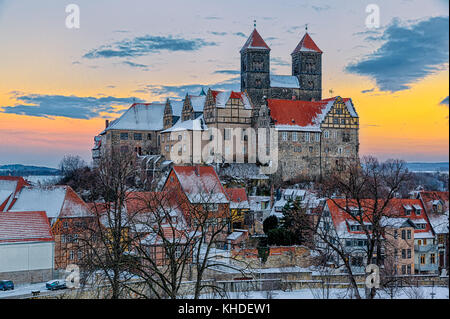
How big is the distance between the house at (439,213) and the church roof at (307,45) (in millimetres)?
22191

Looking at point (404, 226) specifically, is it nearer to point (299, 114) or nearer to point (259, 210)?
point (259, 210)

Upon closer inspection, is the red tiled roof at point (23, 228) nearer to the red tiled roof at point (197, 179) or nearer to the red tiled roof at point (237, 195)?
the red tiled roof at point (197, 179)

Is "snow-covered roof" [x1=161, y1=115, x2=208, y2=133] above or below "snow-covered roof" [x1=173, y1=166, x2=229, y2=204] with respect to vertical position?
above

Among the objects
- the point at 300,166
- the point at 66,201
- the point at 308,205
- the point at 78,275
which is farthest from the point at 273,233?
the point at 300,166

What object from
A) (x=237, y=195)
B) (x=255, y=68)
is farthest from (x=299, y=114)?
(x=237, y=195)

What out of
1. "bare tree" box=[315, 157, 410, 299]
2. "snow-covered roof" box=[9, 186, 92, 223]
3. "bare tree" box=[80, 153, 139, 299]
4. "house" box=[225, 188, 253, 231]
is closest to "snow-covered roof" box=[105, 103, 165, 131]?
"bare tree" box=[315, 157, 410, 299]

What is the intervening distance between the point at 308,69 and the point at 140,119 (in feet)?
45.3

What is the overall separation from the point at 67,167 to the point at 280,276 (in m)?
14.9

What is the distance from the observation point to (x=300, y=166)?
32.5 m

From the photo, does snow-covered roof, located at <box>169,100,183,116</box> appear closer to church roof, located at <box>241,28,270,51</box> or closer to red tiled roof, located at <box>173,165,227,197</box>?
church roof, located at <box>241,28,270,51</box>

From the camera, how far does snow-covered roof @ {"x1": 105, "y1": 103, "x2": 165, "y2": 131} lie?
35219mm

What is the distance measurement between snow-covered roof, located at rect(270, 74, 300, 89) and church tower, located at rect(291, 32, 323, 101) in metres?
0.40

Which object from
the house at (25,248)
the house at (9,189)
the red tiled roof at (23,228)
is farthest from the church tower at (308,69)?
the house at (25,248)
